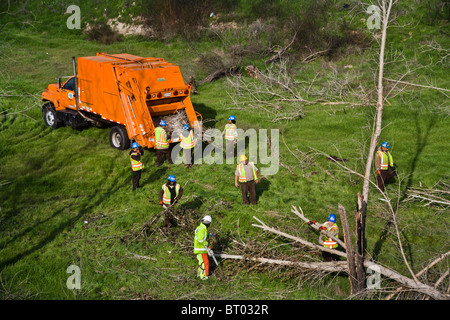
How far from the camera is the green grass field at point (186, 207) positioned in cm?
850

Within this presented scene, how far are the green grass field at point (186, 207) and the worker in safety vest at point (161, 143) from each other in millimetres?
299

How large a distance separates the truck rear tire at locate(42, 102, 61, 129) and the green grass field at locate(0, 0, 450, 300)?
27 cm

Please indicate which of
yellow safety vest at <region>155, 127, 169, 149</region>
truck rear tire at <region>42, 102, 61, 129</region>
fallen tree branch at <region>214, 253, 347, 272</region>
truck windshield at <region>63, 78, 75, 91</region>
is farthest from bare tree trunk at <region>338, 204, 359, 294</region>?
truck rear tire at <region>42, 102, 61, 129</region>

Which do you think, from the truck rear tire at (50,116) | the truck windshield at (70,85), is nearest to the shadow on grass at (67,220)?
the truck rear tire at (50,116)

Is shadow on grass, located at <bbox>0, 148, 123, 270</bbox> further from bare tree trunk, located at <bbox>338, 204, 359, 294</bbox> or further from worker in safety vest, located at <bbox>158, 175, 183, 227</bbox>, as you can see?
bare tree trunk, located at <bbox>338, 204, 359, 294</bbox>

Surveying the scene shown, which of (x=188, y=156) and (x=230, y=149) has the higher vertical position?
(x=188, y=156)

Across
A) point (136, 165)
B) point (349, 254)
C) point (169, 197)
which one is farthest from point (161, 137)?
point (349, 254)

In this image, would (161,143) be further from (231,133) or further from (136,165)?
(231,133)

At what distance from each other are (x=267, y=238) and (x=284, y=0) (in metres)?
19.3

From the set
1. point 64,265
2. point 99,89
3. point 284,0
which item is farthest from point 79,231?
point 284,0

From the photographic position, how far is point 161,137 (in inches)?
507

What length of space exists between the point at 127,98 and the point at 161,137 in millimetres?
1546

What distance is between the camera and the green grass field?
850 cm

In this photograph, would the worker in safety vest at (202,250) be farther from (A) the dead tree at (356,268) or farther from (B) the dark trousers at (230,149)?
(B) the dark trousers at (230,149)
